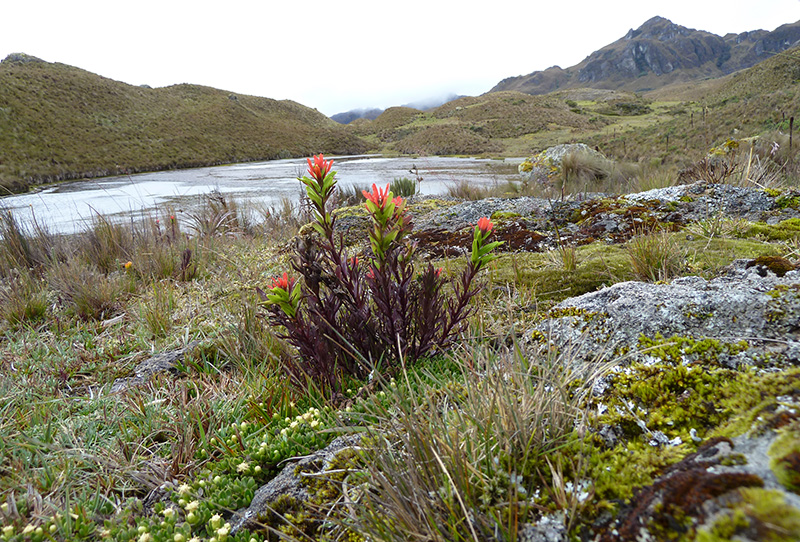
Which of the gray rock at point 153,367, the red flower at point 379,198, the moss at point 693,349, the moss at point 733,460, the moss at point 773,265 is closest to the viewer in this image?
the moss at point 733,460

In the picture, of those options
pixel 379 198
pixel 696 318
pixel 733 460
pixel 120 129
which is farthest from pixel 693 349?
pixel 120 129

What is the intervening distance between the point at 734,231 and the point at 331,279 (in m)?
2.97

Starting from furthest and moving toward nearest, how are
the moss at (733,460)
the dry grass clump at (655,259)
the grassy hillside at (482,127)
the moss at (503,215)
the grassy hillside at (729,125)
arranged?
the grassy hillside at (482,127) → the grassy hillside at (729,125) → the moss at (503,215) → the dry grass clump at (655,259) → the moss at (733,460)

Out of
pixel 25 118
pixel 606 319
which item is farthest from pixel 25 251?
pixel 25 118

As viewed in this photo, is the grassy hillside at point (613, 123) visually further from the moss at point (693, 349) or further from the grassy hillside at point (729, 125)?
the moss at point (693, 349)

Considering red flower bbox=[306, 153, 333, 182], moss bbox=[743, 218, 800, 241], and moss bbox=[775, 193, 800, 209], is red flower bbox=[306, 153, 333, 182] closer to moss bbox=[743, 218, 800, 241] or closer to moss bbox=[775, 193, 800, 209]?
moss bbox=[743, 218, 800, 241]

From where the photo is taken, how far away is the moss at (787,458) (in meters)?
0.57

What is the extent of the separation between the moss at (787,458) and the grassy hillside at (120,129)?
86.8 feet

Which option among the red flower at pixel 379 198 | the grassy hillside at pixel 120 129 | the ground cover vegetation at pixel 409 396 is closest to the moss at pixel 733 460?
the ground cover vegetation at pixel 409 396

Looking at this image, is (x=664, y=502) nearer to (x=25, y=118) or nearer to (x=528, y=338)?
(x=528, y=338)

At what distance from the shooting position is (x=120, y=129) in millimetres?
31438

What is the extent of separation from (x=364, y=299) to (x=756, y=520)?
59.7 inches

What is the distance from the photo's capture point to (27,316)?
151 inches

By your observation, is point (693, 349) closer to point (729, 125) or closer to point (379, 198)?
point (379, 198)
